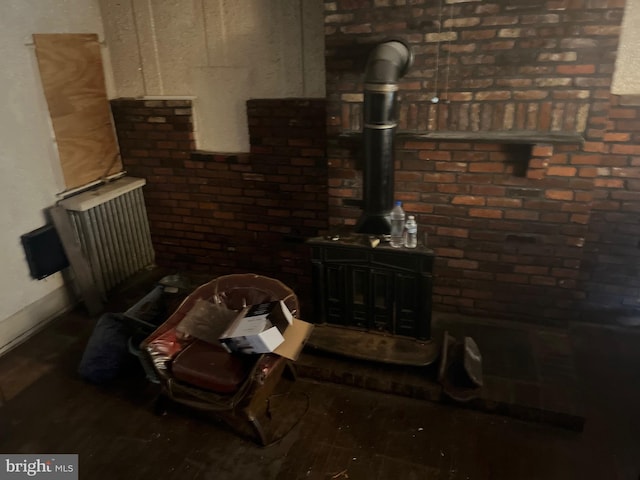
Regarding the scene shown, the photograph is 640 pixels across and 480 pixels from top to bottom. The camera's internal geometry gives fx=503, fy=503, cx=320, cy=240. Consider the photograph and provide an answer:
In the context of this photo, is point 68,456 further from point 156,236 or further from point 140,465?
point 156,236

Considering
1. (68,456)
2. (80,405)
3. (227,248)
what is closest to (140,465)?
(68,456)

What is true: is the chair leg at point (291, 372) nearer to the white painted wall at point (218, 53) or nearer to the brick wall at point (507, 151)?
the brick wall at point (507, 151)

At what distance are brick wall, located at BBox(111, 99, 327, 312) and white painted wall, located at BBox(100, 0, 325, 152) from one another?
118 mm

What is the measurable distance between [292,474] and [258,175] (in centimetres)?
226

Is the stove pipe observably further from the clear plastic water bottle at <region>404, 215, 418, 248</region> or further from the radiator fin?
the radiator fin

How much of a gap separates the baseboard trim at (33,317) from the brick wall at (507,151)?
2.22 m

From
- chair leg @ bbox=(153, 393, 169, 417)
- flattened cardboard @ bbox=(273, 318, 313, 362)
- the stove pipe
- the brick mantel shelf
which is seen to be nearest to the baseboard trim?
chair leg @ bbox=(153, 393, 169, 417)

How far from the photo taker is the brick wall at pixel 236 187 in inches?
149

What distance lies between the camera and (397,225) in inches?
121

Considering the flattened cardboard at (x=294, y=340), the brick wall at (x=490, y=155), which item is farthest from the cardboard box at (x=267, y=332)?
the brick wall at (x=490, y=155)

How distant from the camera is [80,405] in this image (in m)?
2.99

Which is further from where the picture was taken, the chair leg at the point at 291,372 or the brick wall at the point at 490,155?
the chair leg at the point at 291,372

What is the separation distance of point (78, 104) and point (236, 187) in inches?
52.5
